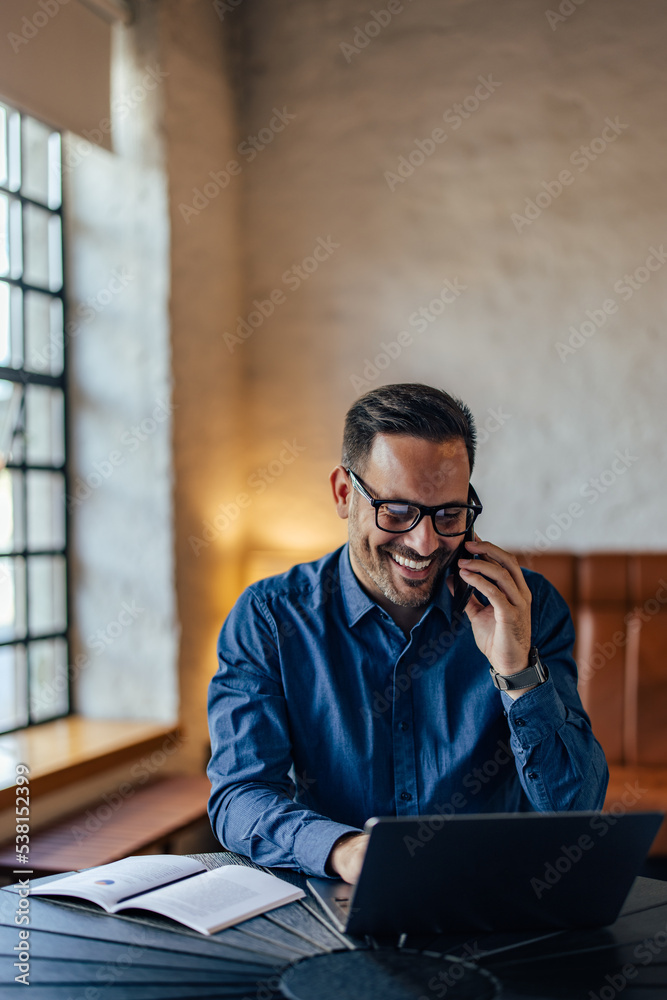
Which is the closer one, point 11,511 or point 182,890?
point 182,890

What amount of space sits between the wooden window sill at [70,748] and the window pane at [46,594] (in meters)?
0.36

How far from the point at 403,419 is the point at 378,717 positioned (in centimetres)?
58

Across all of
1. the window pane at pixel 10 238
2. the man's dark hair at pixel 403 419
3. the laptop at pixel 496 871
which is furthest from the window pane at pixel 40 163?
the laptop at pixel 496 871

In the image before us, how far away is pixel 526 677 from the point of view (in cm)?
160

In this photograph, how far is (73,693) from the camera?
3.42 meters

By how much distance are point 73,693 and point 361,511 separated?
2.08m

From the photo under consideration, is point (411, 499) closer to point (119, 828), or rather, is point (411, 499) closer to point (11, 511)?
point (119, 828)

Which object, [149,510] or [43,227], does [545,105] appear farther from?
[149,510]

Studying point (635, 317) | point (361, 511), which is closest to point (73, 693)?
point (361, 511)

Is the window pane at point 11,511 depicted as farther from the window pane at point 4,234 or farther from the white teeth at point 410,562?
the white teeth at point 410,562

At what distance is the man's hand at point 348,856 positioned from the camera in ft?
4.34

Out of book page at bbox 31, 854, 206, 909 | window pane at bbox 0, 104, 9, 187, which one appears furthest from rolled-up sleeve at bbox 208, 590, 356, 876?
window pane at bbox 0, 104, 9, 187


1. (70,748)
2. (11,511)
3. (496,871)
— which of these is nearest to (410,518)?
(496,871)

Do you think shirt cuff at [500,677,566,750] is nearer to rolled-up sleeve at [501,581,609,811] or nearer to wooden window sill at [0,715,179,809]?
rolled-up sleeve at [501,581,609,811]
